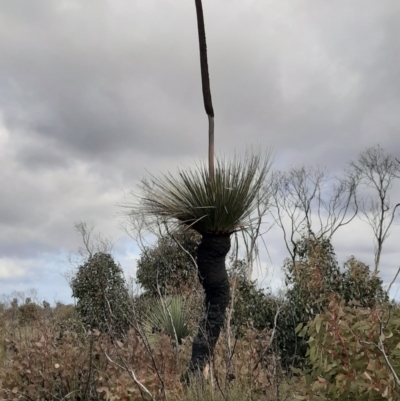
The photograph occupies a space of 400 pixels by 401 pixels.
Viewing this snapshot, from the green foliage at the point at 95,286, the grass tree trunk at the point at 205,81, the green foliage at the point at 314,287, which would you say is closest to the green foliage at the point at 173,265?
the green foliage at the point at 95,286

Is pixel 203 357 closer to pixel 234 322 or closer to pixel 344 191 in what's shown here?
pixel 234 322

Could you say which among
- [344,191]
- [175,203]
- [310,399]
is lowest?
[310,399]

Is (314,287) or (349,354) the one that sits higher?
(314,287)

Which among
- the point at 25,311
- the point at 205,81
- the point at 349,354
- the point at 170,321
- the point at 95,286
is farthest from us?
the point at 25,311

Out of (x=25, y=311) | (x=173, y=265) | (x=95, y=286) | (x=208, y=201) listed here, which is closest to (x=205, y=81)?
(x=208, y=201)

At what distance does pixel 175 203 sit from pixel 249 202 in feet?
2.82

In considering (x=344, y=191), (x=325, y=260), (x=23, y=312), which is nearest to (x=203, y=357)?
(x=325, y=260)

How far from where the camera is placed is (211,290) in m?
6.45

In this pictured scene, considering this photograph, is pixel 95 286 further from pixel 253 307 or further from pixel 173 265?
pixel 253 307

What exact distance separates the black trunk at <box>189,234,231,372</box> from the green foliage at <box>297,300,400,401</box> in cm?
219

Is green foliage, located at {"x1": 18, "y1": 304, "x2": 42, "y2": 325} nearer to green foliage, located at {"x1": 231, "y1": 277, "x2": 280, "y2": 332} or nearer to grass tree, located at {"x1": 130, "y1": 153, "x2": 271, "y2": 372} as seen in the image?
green foliage, located at {"x1": 231, "y1": 277, "x2": 280, "y2": 332}

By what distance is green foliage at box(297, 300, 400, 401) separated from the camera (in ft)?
12.6

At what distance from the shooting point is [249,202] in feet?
21.7

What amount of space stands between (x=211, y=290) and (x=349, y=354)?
2.60 meters
